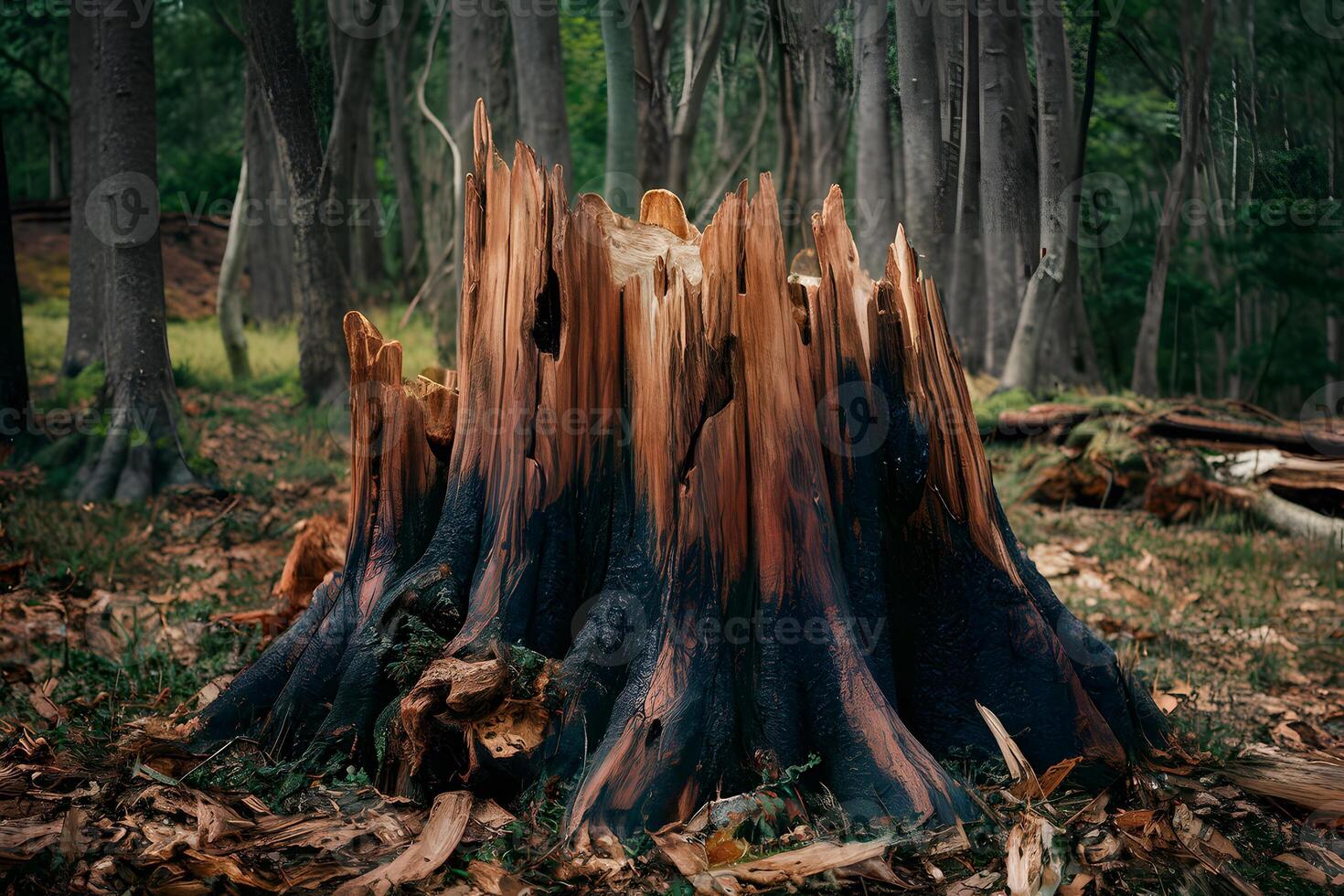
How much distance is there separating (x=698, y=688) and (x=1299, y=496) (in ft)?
22.6

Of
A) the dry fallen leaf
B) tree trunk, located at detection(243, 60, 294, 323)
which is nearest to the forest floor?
the dry fallen leaf

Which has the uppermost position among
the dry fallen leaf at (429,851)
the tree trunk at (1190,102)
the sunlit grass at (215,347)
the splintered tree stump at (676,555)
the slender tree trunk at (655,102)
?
the slender tree trunk at (655,102)

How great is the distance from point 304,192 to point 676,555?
6118 millimetres

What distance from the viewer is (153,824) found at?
2.91 meters

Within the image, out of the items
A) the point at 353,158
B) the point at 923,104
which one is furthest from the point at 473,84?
the point at 923,104

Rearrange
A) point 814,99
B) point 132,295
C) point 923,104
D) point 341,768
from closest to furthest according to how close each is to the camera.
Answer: point 341,768 < point 923,104 < point 132,295 < point 814,99

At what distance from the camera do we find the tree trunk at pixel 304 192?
22.9 feet

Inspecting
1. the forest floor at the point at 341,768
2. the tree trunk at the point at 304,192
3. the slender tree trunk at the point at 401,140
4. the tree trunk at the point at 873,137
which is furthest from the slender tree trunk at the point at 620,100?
the slender tree trunk at the point at 401,140

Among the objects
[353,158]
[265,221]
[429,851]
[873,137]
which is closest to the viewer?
[429,851]

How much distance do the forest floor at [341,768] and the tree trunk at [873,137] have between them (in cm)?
249

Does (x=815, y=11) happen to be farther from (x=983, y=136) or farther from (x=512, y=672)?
(x=512, y=672)

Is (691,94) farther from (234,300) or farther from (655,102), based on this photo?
(234,300)

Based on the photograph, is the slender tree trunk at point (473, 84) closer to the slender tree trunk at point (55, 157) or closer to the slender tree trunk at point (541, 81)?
the slender tree trunk at point (541, 81)

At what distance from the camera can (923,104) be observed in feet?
12.8
